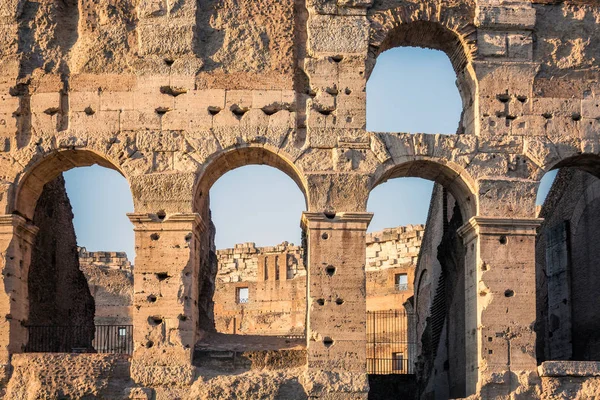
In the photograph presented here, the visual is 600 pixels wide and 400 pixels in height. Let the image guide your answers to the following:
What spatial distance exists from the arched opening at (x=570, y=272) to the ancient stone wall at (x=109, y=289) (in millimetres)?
11637

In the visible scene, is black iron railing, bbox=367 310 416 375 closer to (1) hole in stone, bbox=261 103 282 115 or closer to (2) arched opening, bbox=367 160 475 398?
(2) arched opening, bbox=367 160 475 398

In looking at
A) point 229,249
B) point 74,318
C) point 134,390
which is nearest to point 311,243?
point 134,390

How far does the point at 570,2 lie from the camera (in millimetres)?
14930

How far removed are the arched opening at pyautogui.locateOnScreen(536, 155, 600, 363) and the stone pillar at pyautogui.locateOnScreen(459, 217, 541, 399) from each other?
2.64 metres

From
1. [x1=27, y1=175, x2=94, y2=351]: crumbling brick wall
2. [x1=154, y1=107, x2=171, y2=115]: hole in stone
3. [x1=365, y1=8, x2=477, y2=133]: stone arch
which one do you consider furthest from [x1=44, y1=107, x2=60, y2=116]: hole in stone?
[x1=365, y1=8, x2=477, y2=133]: stone arch

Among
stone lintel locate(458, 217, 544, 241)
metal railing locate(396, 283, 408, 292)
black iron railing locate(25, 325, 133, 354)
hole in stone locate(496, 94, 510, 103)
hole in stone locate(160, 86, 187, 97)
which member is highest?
hole in stone locate(160, 86, 187, 97)

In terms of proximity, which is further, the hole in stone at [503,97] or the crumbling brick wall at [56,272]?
the crumbling brick wall at [56,272]

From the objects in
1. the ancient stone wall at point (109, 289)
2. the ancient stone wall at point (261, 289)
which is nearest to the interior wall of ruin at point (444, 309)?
the ancient stone wall at point (261, 289)

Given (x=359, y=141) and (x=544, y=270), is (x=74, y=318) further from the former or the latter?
(x=544, y=270)

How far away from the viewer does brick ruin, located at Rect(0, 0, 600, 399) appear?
45.0 ft

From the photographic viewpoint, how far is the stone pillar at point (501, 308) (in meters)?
13.7

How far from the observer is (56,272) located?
17.2 m

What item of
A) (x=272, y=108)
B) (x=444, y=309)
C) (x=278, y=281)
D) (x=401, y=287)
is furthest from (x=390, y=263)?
(x=272, y=108)

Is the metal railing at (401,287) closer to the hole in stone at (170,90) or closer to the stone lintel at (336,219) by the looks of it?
the stone lintel at (336,219)
